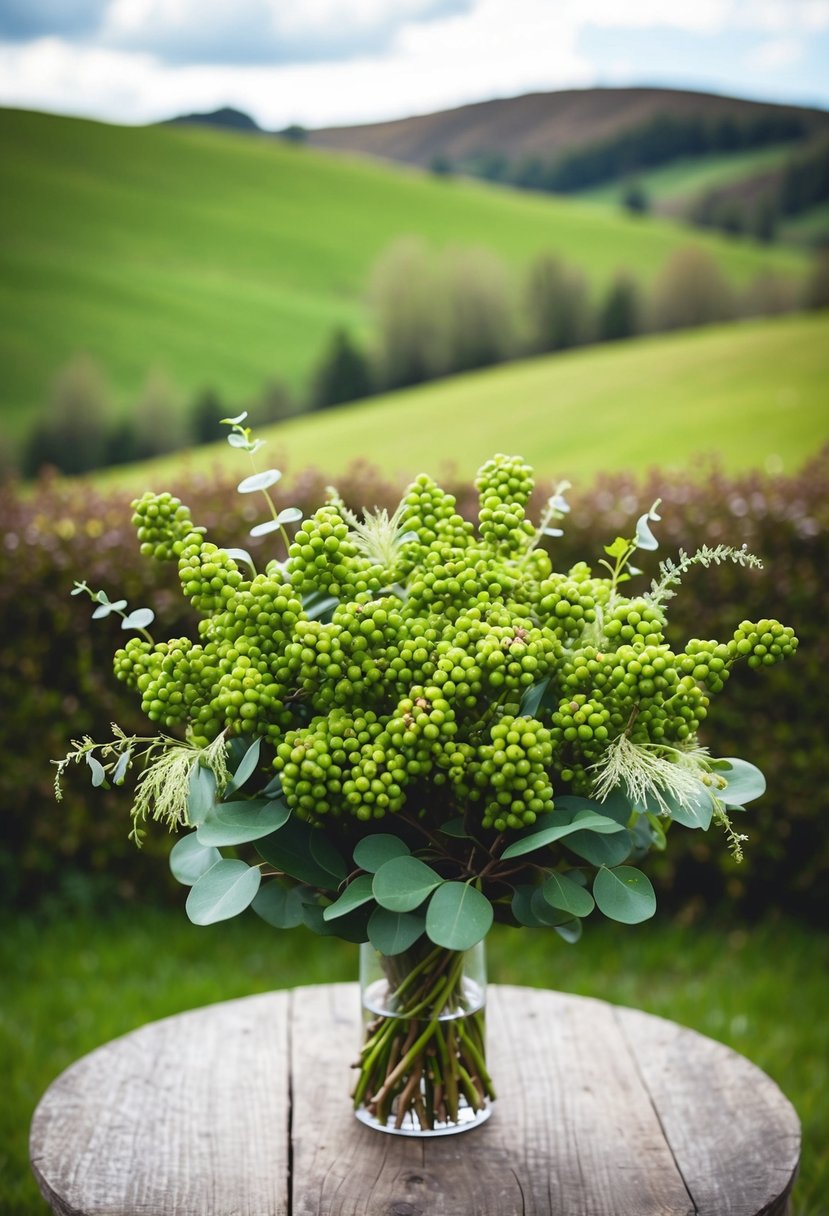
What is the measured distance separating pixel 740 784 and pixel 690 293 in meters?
5.37

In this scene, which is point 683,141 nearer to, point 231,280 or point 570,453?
point 570,453

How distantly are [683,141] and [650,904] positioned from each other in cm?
569

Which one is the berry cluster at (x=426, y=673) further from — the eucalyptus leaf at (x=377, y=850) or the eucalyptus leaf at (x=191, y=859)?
the eucalyptus leaf at (x=191, y=859)

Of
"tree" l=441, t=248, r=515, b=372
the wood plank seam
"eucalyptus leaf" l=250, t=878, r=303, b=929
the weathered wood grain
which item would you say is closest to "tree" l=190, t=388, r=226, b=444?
"tree" l=441, t=248, r=515, b=372

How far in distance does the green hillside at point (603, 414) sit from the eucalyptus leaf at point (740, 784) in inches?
163

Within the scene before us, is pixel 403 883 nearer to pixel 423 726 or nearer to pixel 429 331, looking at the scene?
pixel 423 726

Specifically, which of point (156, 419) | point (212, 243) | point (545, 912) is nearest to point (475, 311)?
point (212, 243)

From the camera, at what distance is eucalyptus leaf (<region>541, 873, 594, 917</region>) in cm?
120

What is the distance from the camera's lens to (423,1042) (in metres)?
1.40

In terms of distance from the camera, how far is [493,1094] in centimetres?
152

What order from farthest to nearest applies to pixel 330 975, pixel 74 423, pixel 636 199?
pixel 636 199
pixel 74 423
pixel 330 975

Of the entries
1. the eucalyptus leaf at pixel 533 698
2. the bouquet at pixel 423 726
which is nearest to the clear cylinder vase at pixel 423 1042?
the bouquet at pixel 423 726

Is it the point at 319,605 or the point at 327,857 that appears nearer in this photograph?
the point at 327,857

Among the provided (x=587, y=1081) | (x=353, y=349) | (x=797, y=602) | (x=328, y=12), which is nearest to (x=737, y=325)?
(x=353, y=349)
